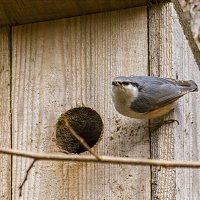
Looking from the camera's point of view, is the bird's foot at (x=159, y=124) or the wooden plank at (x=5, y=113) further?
the wooden plank at (x=5, y=113)

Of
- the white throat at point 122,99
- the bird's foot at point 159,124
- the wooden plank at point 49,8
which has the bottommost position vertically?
the bird's foot at point 159,124

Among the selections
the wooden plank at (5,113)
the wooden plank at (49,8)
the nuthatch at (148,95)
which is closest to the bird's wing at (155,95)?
the nuthatch at (148,95)

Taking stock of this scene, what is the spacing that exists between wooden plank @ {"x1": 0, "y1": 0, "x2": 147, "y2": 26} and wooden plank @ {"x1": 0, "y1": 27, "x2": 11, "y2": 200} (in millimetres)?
88

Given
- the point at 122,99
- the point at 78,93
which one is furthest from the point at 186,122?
the point at 78,93

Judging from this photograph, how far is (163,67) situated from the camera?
2014mm

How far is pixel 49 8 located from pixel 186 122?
2.24 feet

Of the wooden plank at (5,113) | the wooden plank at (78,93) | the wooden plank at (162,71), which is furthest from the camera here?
the wooden plank at (5,113)

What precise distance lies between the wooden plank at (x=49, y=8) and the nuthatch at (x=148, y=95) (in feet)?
1.02

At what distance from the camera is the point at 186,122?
212 centimetres

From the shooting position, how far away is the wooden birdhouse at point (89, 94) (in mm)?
1981

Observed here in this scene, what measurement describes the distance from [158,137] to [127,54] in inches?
13.6

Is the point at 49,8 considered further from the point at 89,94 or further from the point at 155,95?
the point at 155,95

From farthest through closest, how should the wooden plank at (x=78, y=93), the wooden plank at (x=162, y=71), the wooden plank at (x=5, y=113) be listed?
1. the wooden plank at (x=5, y=113)
2. the wooden plank at (x=78, y=93)
3. the wooden plank at (x=162, y=71)

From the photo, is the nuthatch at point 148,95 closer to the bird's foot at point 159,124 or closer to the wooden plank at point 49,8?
the bird's foot at point 159,124
